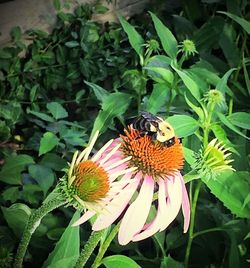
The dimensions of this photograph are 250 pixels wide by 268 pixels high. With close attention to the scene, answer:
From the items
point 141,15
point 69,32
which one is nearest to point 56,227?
point 69,32

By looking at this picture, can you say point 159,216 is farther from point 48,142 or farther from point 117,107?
point 48,142

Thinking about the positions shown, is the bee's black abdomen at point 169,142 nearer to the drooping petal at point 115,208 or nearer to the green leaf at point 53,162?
the drooping petal at point 115,208

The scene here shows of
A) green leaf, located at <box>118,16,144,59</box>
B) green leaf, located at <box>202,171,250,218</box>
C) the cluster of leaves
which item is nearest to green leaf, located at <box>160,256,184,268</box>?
the cluster of leaves

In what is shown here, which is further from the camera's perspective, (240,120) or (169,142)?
(240,120)

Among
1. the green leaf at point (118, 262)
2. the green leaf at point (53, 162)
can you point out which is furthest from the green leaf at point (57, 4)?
the green leaf at point (118, 262)

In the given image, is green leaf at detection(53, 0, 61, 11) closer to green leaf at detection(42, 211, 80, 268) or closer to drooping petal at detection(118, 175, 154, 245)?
green leaf at detection(42, 211, 80, 268)

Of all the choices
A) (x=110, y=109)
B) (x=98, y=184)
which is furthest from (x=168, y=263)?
(x=98, y=184)
